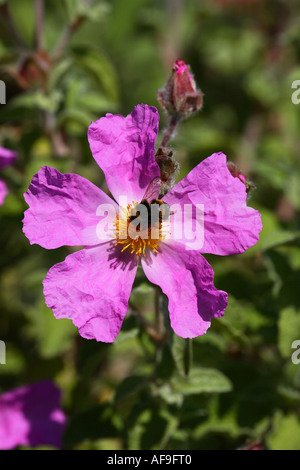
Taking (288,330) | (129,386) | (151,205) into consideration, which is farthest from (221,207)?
(129,386)

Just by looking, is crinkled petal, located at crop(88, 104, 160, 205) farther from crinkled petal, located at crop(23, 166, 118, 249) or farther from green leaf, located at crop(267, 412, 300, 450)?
green leaf, located at crop(267, 412, 300, 450)

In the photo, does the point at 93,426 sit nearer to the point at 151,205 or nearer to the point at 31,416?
the point at 31,416

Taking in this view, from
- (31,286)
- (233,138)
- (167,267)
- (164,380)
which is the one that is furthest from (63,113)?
(233,138)

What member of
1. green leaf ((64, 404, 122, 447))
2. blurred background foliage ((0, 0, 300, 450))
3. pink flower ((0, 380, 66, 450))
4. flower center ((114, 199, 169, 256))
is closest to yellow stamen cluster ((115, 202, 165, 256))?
flower center ((114, 199, 169, 256))

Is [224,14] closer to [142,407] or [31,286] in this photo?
[31,286]

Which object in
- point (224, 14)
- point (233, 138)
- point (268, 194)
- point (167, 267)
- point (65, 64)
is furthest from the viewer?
point (224, 14)
